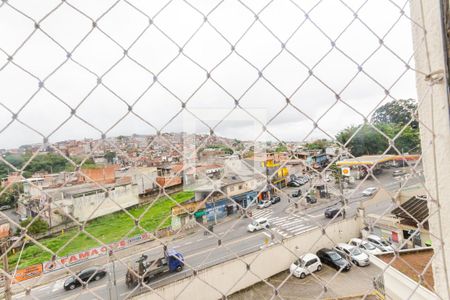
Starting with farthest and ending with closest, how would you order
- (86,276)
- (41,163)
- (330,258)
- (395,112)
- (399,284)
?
1. (330,258)
2. (399,284)
3. (395,112)
4. (86,276)
5. (41,163)

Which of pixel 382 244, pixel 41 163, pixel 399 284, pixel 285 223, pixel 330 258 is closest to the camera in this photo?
pixel 41 163

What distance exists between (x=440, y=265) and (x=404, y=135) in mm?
269

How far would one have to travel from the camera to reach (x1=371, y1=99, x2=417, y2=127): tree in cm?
51

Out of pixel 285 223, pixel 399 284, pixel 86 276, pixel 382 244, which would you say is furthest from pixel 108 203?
pixel 382 244

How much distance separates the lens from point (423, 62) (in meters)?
0.47

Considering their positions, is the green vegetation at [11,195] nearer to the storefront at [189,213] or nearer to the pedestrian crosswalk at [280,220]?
the storefront at [189,213]

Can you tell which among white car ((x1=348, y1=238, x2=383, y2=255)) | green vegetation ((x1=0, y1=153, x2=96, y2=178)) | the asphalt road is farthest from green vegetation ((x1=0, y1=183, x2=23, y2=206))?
white car ((x1=348, y1=238, x2=383, y2=255))

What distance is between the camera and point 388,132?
1.77 ft

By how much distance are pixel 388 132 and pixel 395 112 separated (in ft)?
0.16

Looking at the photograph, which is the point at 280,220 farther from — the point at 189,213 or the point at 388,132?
the point at 189,213

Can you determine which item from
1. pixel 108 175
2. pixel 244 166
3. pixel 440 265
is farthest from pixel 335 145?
pixel 108 175

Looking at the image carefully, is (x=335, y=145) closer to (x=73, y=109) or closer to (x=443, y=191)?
(x=443, y=191)

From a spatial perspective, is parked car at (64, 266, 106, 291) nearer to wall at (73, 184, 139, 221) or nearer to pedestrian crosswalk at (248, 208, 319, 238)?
wall at (73, 184, 139, 221)

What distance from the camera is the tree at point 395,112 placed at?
1.69 ft
